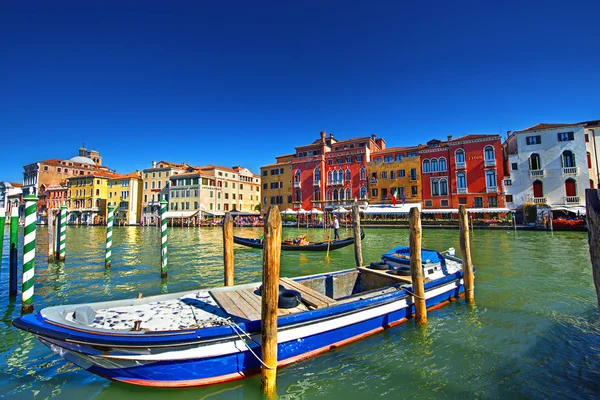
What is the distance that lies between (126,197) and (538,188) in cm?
5942

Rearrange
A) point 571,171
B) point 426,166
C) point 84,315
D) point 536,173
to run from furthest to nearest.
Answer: point 426,166, point 536,173, point 571,171, point 84,315

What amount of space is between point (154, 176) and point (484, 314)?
5636 centimetres

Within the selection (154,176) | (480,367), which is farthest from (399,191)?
(154,176)

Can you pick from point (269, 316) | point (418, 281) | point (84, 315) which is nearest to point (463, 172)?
point (418, 281)

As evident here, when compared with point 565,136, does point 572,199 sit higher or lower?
lower

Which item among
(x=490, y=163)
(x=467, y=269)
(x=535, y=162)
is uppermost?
(x=490, y=163)

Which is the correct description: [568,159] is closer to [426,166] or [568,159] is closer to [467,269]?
[426,166]

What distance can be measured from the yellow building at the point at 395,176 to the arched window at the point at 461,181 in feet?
13.2

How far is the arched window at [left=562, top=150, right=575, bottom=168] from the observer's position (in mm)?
30312

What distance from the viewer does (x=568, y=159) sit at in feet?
100

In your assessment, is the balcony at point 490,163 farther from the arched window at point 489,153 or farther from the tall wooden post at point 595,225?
the tall wooden post at point 595,225

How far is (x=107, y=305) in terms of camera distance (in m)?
4.41

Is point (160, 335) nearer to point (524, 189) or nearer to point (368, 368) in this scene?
point (368, 368)

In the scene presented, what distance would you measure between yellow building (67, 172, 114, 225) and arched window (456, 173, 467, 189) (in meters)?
56.1
